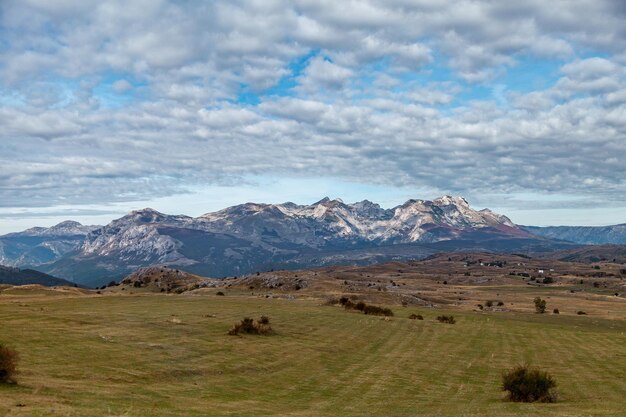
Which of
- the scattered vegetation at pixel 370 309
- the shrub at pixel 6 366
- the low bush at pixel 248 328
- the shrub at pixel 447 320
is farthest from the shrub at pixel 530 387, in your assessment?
the scattered vegetation at pixel 370 309

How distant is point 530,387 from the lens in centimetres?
3625

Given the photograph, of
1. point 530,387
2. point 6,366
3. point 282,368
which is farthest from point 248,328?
point 6,366

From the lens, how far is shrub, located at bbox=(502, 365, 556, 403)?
3603 cm

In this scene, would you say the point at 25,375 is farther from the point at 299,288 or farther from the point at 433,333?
the point at 299,288

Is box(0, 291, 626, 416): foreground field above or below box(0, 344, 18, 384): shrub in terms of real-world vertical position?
below

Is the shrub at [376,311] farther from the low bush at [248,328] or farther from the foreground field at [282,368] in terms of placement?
the low bush at [248,328]

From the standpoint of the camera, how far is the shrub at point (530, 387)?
36.0 metres

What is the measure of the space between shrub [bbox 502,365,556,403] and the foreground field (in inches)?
49.3

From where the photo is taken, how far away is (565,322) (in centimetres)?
9512

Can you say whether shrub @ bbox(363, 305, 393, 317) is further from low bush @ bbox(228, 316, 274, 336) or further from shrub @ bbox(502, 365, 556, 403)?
shrub @ bbox(502, 365, 556, 403)

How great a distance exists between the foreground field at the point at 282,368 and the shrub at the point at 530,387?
4.11 feet

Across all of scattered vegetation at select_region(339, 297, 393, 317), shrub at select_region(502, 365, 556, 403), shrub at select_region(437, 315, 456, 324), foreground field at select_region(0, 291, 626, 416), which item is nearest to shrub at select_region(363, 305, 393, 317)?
scattered vegetation at select_region(339, 297, 393, 317)

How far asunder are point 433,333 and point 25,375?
51.1 m

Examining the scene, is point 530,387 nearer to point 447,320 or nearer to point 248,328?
point 248,328
